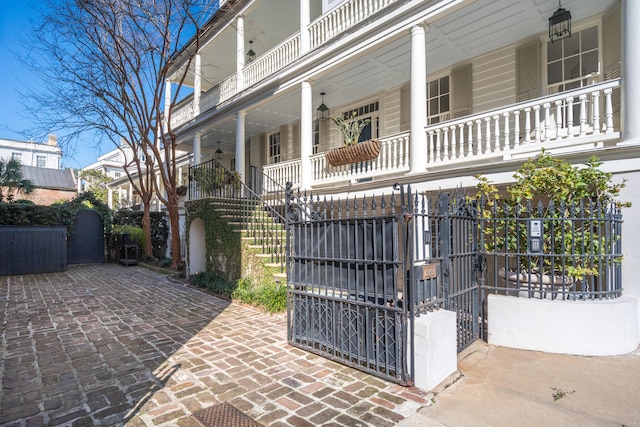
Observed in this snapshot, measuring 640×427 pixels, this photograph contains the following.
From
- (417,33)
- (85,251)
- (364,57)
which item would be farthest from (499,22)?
(85,251)

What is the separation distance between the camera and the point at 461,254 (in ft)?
13.7

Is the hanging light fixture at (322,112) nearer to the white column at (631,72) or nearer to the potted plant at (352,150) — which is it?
the potted plant at (352,150)

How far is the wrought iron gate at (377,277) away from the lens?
3248 millimetres

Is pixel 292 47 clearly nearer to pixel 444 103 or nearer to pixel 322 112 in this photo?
pixel 322 112

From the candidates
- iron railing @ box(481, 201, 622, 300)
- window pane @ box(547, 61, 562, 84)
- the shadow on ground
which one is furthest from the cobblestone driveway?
window pane @ box(547, 61, 562, 84)

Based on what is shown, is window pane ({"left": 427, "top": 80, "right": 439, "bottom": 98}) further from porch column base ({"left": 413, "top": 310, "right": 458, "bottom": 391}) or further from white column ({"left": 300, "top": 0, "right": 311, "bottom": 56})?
porch column base ({"left": 413, "top": 310, "right": 458, "bottom": 391})

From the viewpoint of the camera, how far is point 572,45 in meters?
7.01

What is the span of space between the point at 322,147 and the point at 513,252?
8.07 metres

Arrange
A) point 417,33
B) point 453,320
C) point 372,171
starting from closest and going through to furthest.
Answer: point 453,320
point 417,33
point 372,171

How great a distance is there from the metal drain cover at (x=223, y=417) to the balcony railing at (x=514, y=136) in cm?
562

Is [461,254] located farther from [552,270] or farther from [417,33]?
[417,33]

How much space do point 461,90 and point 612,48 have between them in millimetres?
2882

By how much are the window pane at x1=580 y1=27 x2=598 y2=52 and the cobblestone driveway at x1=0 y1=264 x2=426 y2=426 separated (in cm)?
773

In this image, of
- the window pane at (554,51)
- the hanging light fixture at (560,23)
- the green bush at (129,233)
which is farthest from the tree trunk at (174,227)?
the window pane at (554,51)
